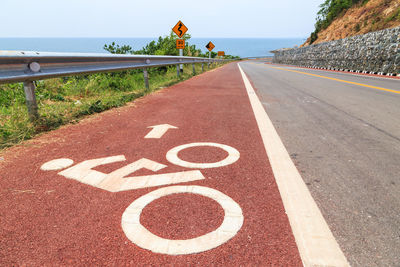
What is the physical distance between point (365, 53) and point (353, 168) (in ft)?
63.1

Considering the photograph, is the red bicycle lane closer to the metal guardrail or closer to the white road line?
the white road line

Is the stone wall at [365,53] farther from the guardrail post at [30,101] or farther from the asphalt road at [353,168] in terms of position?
the guardrail post at [30,101]

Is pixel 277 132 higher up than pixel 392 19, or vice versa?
pixel 392 19

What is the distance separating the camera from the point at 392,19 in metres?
24.6

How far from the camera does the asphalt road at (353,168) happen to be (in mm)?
1534

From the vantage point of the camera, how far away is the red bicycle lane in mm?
1454

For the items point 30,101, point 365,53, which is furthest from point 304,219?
point 365,53

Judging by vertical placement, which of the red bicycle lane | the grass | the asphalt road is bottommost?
the grass

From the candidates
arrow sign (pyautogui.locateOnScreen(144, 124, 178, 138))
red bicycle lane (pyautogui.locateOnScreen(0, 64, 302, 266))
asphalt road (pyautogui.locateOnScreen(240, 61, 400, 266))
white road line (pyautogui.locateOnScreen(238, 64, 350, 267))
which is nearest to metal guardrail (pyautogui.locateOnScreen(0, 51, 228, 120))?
red bicycle lane (pyautogui.locateOnScreen(0, 64, 302, 266))

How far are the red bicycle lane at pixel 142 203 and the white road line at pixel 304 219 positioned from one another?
0.17ft

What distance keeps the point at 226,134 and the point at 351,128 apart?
1.87 meters

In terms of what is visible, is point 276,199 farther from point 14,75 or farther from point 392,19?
point 392,19

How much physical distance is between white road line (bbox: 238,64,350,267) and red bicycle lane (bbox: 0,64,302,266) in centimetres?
5

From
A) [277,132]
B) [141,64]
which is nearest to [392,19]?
[141,64]
